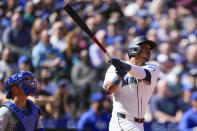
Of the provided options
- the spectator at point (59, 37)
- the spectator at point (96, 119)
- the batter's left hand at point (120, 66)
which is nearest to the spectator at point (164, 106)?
the spectator at point (96, 119)

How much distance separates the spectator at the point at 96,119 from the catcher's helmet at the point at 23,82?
3.71 metres

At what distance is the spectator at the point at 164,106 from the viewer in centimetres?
1038

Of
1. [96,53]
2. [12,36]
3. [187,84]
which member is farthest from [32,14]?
[187,84]

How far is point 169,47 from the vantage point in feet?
39.0

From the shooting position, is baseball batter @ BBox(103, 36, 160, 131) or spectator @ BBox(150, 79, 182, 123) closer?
baseball batter @ BBox(103, 36, 160, 131)

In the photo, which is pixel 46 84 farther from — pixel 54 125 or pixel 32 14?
pixel 32 14

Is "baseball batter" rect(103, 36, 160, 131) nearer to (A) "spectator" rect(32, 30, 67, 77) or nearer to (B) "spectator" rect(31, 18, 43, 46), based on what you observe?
(A) "spectator" rect(32, 30, 67, 77)

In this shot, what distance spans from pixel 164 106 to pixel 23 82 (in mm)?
5290

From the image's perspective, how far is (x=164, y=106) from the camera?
34.6 ft

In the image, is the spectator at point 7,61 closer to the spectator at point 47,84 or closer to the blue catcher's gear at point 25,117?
the spectator at point 47,84

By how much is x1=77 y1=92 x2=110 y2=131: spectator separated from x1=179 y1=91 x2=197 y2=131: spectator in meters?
1.31

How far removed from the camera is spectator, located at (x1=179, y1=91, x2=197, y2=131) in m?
9.62

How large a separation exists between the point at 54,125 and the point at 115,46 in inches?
116

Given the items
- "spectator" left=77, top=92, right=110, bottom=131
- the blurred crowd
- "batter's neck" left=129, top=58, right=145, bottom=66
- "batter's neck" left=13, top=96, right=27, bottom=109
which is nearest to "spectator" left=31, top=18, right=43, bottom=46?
the blurred crowd
